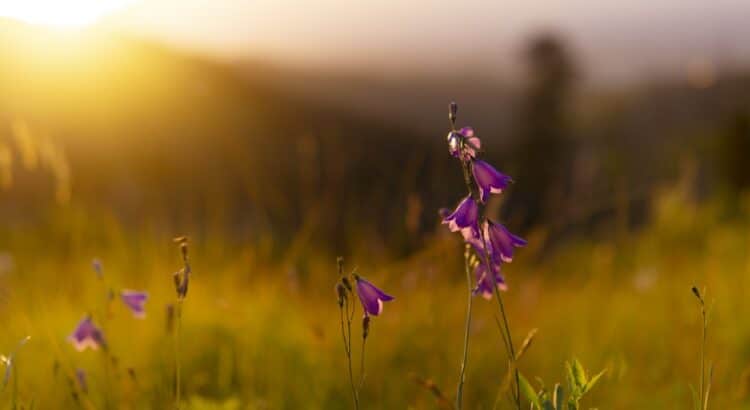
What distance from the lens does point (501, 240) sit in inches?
58.5

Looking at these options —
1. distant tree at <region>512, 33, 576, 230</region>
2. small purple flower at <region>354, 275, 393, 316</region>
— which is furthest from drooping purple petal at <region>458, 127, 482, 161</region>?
distant tree at <region>512, 33, 576, 230</region>

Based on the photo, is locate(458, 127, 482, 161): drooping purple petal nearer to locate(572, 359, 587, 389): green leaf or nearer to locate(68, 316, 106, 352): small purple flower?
locate(572, 359, 587, 389): green leaf

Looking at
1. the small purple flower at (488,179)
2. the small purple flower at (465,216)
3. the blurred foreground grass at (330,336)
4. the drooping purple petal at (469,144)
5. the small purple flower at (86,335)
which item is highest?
the drooping purple petal at (469,144)

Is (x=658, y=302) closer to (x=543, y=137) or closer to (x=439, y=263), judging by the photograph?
(x=439, y=263)

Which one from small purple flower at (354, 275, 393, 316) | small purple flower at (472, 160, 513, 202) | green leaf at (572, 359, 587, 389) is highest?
small purple flower at (472, 160, 513, 202)

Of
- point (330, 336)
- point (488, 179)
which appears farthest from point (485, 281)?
point (330, 336)

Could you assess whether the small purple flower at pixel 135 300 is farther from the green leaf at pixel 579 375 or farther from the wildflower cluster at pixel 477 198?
the green leaf at pixel 579 375

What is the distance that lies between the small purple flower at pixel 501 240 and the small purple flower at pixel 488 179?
3.7 inches

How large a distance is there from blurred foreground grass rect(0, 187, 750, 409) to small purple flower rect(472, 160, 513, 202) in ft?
3.35

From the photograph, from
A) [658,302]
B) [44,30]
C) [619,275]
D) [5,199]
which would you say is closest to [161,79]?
[44,30]

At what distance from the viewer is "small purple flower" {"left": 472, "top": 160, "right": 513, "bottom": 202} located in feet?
4.62

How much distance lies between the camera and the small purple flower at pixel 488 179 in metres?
1.41

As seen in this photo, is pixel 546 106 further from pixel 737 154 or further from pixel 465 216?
pixel 465 216

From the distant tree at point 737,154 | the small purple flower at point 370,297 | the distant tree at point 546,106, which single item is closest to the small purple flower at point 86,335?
the small purple flower at point 370,297
